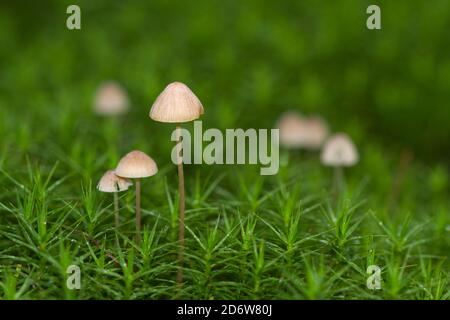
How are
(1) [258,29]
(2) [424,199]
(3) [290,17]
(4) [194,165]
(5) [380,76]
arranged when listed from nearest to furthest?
(4) [194,165]
(2) [424,199]
(5) [380,76]
(1) [258,29]
(3) [290,17]

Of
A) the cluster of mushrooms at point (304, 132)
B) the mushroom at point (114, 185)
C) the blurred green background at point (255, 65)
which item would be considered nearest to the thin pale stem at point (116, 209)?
the mushroom at point (114, 185)

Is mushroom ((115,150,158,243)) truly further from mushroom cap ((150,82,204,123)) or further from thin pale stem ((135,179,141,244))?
mushroom cap ((150,82,204,123))

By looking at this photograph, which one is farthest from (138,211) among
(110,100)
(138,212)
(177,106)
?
(110,100)

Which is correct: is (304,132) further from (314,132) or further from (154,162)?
(154,162)

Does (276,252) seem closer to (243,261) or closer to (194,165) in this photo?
(243,261)
